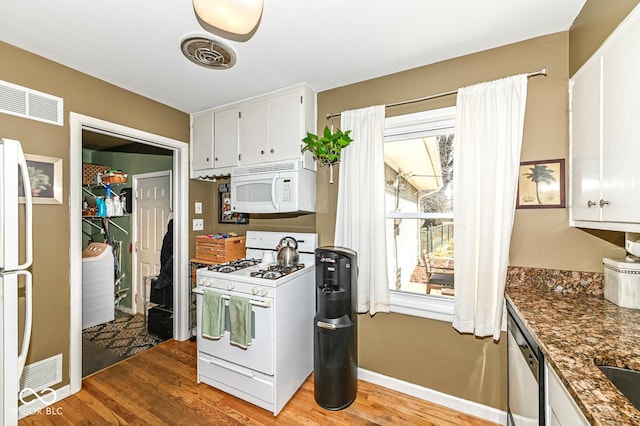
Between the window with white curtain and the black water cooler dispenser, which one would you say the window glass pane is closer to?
the window with white curtain

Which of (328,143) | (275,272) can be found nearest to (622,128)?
(328,143)

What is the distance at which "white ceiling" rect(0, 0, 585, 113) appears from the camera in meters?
1.50

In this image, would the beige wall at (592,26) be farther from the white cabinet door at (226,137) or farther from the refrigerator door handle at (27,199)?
the refrigerator door handle at (27,199)

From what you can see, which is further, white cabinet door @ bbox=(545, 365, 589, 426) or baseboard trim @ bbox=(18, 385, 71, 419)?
baseboard trim @ bbox=(18, 385, 71, 419)

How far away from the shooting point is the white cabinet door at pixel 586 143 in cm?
133

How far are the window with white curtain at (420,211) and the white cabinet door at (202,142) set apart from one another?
186 centimetres

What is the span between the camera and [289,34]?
67.7 inches

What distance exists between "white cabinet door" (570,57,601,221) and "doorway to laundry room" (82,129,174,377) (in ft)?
12.1

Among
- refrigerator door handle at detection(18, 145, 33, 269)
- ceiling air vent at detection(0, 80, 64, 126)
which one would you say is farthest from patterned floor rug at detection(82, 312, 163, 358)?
ceiling air vent at detection(0, 80, 64, 126)

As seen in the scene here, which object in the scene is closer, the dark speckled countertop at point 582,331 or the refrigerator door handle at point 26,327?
the dark speckled countertop at point 582,331

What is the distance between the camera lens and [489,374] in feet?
6.14

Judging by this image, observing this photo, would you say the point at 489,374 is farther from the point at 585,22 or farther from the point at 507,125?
the point at 585,22

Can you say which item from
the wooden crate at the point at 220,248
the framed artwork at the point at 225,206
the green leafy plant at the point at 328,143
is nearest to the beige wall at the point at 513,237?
the green leafy plant at the point at 328,143

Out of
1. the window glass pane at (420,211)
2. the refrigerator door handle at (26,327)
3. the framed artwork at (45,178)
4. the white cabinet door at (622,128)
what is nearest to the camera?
the white cabinet door at (622,128)
